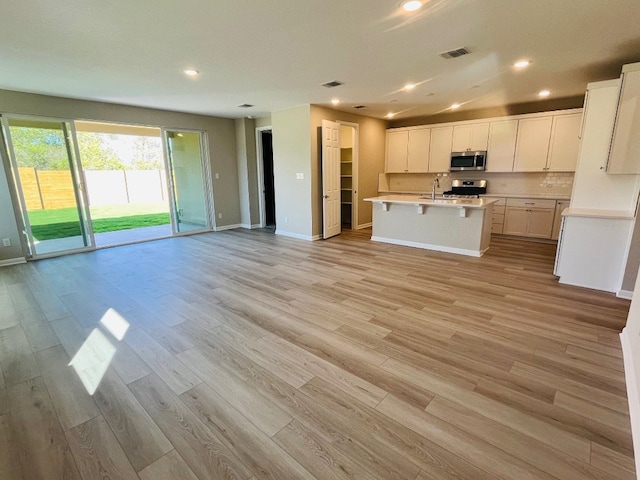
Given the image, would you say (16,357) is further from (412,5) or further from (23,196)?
Answer: (412,5)

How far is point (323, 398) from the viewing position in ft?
6.19

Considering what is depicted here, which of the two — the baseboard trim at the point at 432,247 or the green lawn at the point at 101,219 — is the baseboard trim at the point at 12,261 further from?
the baseboard trim at the point at 432,247

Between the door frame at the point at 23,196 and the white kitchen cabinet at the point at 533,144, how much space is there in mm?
8273

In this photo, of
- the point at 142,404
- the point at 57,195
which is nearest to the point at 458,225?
the point at 142,404

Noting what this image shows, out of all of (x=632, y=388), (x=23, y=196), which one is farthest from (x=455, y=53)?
(x=23, y=196)

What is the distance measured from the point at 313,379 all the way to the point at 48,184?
582cm

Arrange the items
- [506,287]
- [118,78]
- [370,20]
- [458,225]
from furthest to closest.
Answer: [458,225], [118,78], [506,287], [370,20]

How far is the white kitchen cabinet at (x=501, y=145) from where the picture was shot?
236 inches

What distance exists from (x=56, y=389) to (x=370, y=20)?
3635 millimetres

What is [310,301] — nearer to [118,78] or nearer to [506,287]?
[506,287]

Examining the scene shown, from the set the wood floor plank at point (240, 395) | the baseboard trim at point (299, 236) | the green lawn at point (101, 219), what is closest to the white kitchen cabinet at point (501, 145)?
the baseboard trim at point (299, 236)

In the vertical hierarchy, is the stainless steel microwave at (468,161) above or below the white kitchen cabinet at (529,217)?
above

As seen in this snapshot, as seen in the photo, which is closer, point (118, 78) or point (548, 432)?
point (548, 432)

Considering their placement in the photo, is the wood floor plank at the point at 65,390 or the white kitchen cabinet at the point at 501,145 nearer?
the wood floor plank at the point at 65,390
